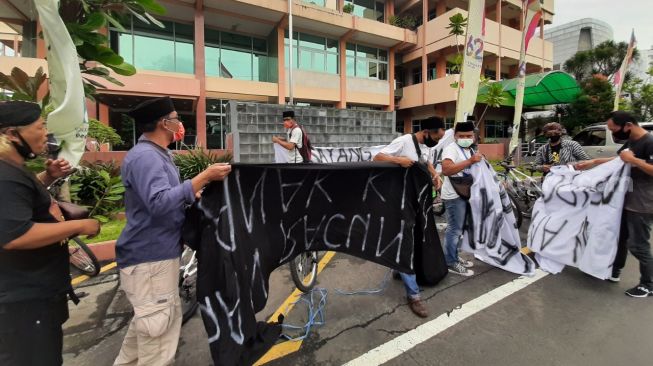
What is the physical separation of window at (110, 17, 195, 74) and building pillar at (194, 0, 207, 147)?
81 centimetres

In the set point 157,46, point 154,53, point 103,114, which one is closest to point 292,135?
point 103,114

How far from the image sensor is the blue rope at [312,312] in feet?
9.10

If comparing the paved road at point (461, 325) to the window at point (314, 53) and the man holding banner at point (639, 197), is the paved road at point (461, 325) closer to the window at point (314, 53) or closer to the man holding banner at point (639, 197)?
the man holding banner at point (639, 197)

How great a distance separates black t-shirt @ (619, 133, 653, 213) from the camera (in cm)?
328

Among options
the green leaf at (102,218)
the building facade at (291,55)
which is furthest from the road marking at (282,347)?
the building facade at (291,55)

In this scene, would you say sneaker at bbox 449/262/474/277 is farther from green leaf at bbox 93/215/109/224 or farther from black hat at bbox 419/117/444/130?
green leaf at bbox 93/215/109/224

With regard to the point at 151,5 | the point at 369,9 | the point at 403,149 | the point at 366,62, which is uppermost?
the point at 369,9

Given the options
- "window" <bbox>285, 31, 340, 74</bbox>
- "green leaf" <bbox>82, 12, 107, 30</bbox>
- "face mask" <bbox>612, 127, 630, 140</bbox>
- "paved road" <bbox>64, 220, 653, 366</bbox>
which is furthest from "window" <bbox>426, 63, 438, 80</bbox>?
"green leaf" <bbox>82, 12, 107, 30</bbox>

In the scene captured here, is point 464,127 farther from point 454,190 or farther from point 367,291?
point 367,291

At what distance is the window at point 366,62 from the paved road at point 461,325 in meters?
17.4

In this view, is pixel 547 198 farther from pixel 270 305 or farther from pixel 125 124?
pixel 125 124

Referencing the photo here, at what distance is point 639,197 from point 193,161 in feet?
26.0

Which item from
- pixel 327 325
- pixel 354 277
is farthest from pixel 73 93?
pixel 354 277

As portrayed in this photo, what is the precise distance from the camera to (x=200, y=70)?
14.5 m
